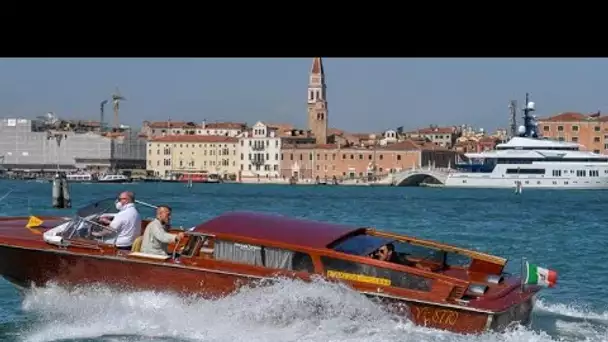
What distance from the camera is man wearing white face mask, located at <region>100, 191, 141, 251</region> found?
10570 mm

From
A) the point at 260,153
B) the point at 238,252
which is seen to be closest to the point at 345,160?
the point at 260,153

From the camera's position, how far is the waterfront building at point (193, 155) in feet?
428

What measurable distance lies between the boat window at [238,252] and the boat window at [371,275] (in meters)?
0.70

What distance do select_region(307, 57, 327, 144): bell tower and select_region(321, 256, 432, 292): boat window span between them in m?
121

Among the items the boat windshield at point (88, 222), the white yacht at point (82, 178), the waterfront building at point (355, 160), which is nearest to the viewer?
the boat windshield at point (88, 222)

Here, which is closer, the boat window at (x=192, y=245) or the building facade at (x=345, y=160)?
the boat window at (x=192, y=245)

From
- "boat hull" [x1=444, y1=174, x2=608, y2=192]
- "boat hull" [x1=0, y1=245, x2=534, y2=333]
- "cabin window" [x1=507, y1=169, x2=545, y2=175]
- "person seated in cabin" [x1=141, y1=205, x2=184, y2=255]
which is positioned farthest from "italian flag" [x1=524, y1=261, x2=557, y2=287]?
"cabin window" [x1=507, y1=169, x2=545, y2=175]

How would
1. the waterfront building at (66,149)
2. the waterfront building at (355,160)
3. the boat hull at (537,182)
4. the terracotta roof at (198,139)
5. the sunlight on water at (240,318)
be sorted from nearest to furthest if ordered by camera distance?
the sunlight on water at (240,318), the boat hull at (537,182), the waterfront building at (355,160), the terracotta roof at (198,139), the waterfront building at (66,149)

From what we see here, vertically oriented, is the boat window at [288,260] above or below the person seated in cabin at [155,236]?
below

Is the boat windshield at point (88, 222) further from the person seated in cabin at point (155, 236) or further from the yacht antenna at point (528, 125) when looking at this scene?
the yacht antenna at point (528, 125)

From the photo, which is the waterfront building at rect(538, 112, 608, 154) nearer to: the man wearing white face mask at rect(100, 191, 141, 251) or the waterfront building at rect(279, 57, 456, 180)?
the waterfront building at rect(279, 57, 456, 180)

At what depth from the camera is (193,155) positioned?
131500mm

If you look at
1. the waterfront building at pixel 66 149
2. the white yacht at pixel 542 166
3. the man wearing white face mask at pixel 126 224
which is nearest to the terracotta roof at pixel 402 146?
the white yacht at pixel 542 166
